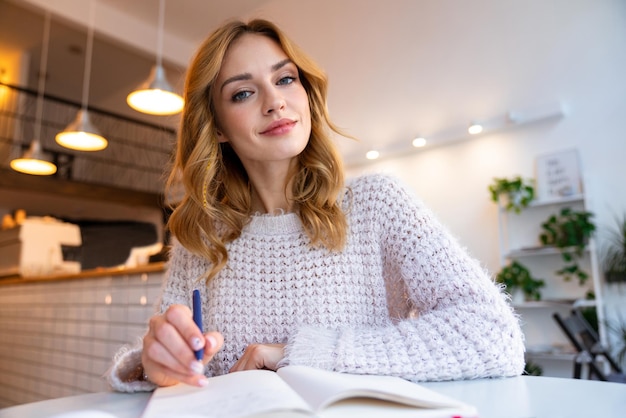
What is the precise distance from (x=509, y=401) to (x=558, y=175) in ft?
12.2

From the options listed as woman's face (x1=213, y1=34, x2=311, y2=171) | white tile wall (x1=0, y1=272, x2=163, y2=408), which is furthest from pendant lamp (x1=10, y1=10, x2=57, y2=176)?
woman's face (x1=213, y1=34, x2=311, y2=171)

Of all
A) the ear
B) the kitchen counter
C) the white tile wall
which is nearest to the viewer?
the ear

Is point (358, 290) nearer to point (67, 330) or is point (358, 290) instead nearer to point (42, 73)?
point (67, 330)

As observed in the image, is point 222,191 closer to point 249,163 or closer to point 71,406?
point 249,163

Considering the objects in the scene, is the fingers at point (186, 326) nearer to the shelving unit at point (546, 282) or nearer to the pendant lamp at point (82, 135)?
the shelving unit at point (546, 282)

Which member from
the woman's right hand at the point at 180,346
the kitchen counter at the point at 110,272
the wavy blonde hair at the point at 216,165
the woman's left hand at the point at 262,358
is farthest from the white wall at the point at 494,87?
the woman's right hand at the point at 180,346

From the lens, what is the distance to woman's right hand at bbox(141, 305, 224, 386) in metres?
0.62

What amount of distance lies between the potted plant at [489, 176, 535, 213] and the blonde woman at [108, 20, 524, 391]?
122 inches

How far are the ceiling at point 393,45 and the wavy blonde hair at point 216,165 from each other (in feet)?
8.62

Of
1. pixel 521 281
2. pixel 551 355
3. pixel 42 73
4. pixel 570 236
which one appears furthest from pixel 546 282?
pixel 42 73

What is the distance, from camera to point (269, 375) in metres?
0.60

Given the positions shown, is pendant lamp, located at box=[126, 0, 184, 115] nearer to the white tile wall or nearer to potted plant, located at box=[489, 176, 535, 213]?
the white tile wall

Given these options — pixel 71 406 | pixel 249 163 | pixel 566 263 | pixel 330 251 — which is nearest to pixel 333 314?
pixel 330 251

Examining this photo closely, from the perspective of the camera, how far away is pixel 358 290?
3.64ft
